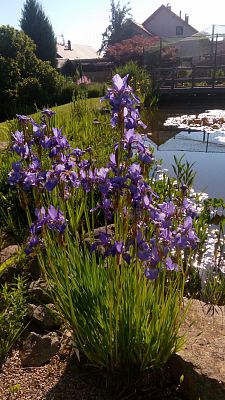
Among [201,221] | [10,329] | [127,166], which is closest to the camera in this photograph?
[127,166]

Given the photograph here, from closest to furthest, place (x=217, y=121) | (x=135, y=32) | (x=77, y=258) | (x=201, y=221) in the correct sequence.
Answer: (x=77, y=258) → (x=201, y=221) → (x=217, y=121) → (x=135, y=32)

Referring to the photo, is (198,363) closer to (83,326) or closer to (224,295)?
(83,326)

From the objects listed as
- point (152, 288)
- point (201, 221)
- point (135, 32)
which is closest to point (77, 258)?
point (152, 288)

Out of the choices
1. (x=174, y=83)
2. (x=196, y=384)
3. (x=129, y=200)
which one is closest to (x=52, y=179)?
(x=129, y=200)

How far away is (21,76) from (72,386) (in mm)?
11253

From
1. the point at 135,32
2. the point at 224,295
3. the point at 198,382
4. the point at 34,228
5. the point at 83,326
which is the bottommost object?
the point at 224,295

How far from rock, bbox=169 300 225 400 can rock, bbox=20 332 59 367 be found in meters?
0.63

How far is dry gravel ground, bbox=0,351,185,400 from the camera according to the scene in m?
1.94

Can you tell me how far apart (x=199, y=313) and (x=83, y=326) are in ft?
2.53

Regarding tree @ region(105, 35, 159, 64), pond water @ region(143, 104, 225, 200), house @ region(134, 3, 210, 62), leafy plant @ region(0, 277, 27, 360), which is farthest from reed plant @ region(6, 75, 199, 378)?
house @ region(134, 3, 210, 62)

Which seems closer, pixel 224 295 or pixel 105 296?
pixel 105 296

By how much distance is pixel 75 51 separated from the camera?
39812 millimetres

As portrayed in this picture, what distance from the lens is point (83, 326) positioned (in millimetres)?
1901

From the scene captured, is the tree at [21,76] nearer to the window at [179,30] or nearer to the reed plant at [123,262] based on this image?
the reed plant at [123,262]
